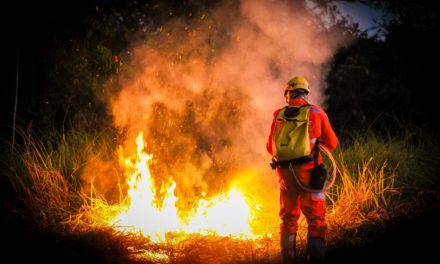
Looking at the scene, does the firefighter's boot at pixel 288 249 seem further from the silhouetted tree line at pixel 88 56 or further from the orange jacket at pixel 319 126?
the silhouetted tree line at pixel 88 56

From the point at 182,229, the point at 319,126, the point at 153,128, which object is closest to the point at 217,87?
the point at 153,128

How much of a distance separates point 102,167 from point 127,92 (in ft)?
5.15

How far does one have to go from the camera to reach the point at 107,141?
7.84 m

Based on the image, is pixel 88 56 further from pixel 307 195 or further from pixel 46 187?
pixel 307 195

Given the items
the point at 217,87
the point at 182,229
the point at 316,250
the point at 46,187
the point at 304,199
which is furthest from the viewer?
the point at 217,87

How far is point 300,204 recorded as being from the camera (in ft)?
14.6

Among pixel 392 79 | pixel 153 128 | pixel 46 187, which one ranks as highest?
pixel 392 79

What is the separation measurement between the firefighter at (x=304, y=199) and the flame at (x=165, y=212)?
97cm

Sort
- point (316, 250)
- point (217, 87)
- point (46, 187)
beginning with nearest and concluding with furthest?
point (316, 250)
point (46, 187)
point (217, 87)

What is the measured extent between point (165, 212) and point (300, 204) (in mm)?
2204

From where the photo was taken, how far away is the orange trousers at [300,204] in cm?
428

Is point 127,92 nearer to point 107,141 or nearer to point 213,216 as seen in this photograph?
point 107,141

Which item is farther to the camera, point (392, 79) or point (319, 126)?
point (392, 79)

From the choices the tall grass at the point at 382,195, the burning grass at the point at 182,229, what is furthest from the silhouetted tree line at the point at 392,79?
the burning grass at the point at 182,229
